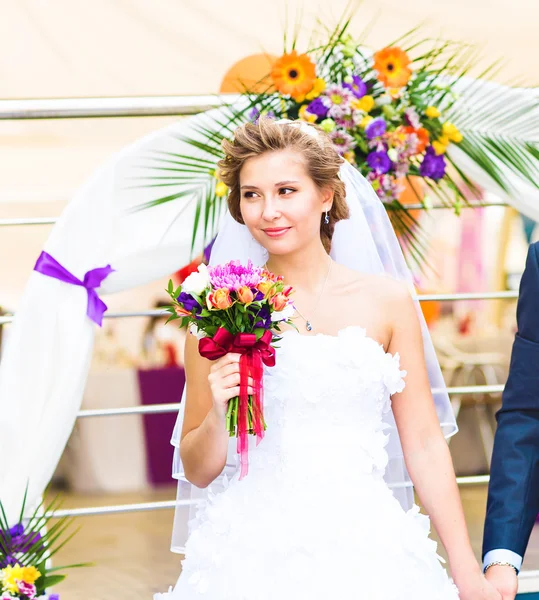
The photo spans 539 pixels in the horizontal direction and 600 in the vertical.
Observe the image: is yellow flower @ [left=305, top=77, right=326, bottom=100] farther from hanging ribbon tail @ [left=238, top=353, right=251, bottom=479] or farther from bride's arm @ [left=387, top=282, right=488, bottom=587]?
hanging ribbon tail @ [left=238, top=353, right=251, bottom=479]

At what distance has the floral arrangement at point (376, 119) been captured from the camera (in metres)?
2.55

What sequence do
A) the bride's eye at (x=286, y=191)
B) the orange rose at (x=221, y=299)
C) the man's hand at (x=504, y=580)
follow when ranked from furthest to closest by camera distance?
1. the bride's eye at (x=286, y=191)
2. the man's hand at (x=504, y=580)
3. the orange rose at (x=221, y=299)

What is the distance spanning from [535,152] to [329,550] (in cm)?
157

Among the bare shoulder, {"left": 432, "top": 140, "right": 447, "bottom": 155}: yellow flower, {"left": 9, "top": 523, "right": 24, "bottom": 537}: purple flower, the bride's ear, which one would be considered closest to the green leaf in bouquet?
{"left": 9, "top": 523, "right": 24, "bottom": 537}: purple flower

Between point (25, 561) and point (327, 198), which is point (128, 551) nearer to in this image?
point (25, 561)

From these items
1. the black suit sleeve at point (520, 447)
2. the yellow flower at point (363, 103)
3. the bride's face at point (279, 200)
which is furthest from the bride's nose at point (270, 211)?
the yellow flower at point (363, 103)

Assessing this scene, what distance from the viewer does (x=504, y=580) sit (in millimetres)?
1822

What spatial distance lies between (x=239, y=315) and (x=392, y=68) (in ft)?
4.02

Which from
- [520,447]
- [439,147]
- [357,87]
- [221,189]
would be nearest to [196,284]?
[520,447]

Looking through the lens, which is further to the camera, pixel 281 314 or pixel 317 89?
pixel 317 89

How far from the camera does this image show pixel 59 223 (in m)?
2.51

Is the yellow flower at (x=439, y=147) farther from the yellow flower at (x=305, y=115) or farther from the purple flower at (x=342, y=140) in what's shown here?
the yellow flower at (x=305, y=115)

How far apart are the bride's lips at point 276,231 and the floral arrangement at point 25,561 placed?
81cm

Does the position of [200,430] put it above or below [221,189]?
below
